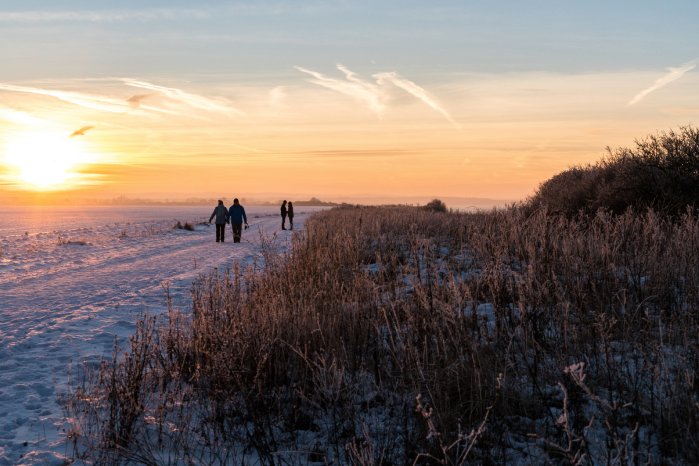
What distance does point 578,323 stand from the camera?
5320 millimetres

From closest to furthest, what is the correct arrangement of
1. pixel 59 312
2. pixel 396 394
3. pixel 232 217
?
pixel 396 394
pixel 59 312
pixel 232 217

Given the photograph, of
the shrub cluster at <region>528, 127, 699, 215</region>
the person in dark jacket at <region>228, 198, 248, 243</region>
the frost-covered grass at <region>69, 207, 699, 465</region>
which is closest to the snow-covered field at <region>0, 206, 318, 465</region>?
the frost-covered grass at <region>69, 207, 699, 465</region>

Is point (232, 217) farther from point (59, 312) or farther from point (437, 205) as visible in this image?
point (437, 205)

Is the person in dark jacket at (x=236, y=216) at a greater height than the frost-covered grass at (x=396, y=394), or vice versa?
the person in dark jacket at (x=236, y=216)

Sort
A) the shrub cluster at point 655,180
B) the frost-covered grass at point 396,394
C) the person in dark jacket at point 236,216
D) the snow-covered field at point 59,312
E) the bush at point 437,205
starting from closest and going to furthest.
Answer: the frost-covered grass at point 396,394 → the snow-covered field at point 59,312 → the shrub cluster at point 655,180 → the person in dark jacket at point 236,216 → the bush at point 437,205

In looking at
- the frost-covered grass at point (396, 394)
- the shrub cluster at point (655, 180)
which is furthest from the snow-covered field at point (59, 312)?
the shrub cluster at point (655, 180)

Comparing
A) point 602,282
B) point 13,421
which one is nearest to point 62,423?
point 13,421

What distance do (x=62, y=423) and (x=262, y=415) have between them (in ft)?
5.13

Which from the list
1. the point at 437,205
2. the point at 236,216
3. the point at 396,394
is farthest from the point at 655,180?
the point at 437,205

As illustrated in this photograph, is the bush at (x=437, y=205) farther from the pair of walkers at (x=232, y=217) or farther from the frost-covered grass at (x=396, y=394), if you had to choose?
the frost-covered grass at (x=396, y=394)

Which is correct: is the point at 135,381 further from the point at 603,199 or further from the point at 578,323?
the point at 603,199

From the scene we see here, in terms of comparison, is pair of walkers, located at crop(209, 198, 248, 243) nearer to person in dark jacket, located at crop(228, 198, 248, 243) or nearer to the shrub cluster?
person in dark jacket, located at crop(228, 198, 248, 243)

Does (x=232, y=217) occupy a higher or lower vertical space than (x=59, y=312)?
higher

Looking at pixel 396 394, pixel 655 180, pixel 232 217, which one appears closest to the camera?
pixel 396 394
